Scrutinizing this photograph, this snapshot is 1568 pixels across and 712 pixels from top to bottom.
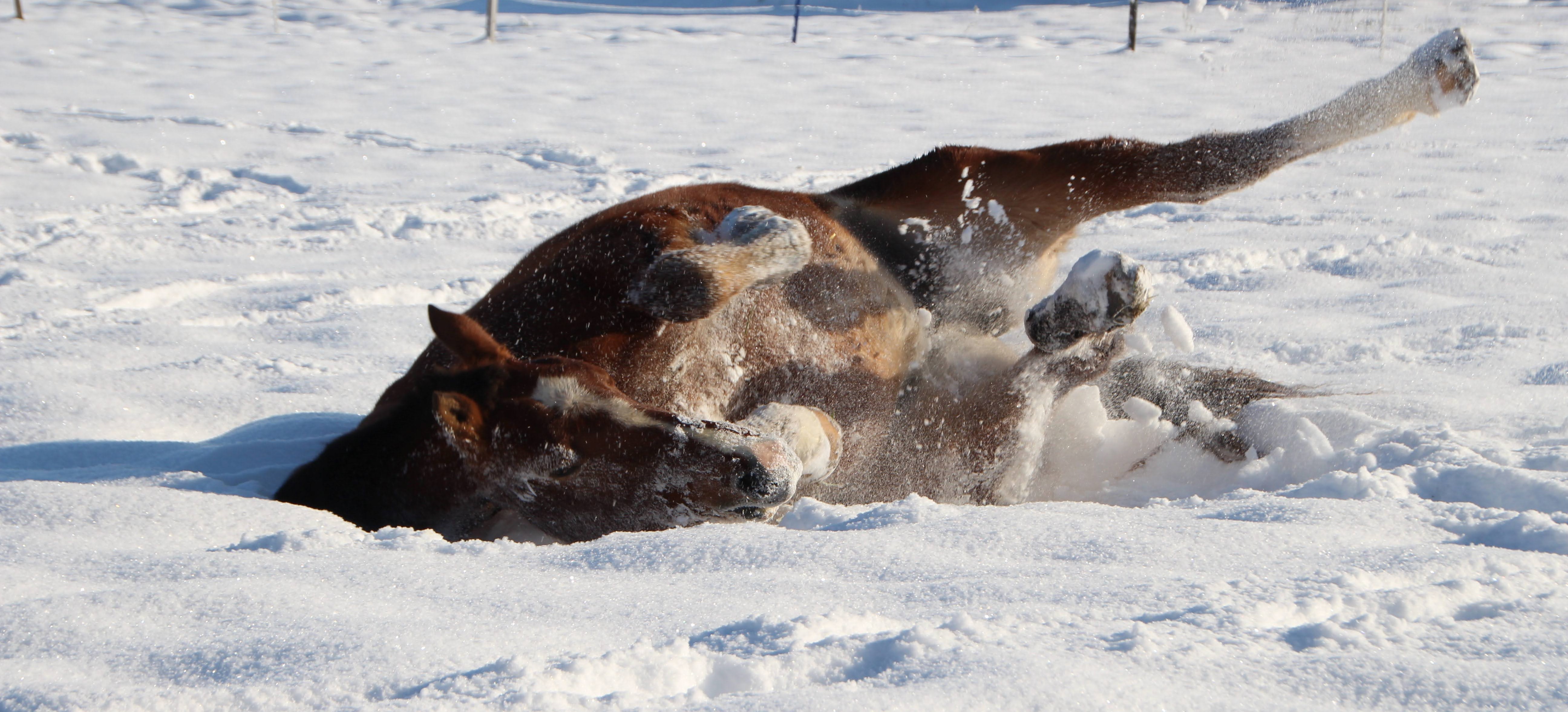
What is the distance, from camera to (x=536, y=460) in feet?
7.78

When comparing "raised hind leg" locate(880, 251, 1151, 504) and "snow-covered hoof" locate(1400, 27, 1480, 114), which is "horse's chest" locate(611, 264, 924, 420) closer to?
"raised hind leg" locate(880, 251, 1151, 504)

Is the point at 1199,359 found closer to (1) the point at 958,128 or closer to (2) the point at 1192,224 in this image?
(2) the point at 1192,224

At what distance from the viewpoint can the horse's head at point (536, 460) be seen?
226 cm

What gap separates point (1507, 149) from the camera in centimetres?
756

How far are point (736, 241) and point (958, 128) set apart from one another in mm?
7567

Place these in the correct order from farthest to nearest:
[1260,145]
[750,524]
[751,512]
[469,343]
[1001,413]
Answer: [1260,145] < [1001,413] < [469,343] < [751,512] < [750,524]

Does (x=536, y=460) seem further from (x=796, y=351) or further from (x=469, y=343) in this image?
(x=796, y=351)

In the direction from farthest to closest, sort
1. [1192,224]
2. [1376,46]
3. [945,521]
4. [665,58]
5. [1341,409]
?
[665,58], [1376,46], [1192,224], [1341,409], [945,521]

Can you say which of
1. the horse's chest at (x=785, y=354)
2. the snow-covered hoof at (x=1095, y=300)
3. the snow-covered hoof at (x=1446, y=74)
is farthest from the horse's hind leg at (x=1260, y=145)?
the horse's chest at (x=785, y=354)

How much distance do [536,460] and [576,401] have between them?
152 mm

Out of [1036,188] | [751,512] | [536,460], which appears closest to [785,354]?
[751,512]

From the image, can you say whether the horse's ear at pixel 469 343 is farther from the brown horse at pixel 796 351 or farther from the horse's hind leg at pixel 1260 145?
the horse's hind leg at pixel 1260 145

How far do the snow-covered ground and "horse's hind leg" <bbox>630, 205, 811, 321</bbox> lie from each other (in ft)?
1.82

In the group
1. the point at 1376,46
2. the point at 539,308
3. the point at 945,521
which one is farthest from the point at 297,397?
the point at 1376,46
